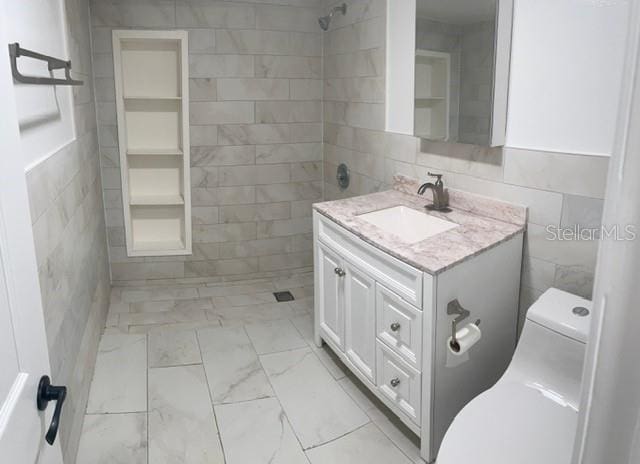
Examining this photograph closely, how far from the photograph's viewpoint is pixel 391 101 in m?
2.93

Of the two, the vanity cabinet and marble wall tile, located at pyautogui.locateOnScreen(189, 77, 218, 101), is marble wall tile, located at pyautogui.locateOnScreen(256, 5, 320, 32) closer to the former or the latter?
marble wall tile, located at pyautogui.locateOnScreen(189, 77, 218, 101)

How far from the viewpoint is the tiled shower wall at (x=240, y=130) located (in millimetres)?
3408

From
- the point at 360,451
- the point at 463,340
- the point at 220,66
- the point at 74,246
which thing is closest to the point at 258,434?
the point at 360,451

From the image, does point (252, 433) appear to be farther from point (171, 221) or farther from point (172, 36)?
point (172, 36)

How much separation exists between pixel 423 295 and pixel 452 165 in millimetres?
910

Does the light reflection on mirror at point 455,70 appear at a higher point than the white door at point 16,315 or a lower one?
higher

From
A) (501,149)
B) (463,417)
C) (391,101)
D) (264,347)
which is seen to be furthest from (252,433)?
(391,101)

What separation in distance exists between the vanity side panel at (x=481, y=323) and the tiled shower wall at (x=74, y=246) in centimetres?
137

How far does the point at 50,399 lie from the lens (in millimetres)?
1035

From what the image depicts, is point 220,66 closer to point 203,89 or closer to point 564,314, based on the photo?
point 203,89

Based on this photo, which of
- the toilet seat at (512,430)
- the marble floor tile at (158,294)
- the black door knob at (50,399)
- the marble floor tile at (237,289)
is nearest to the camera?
the black door knob at (50,399)

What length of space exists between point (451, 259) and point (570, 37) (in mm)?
935

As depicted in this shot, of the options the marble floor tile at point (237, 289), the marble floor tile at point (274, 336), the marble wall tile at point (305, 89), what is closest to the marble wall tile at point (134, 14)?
the marble wall tile at point (305, 89)

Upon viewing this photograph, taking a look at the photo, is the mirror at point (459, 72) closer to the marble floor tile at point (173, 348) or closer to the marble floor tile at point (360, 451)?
the marble floor tile at point (360, 451)
